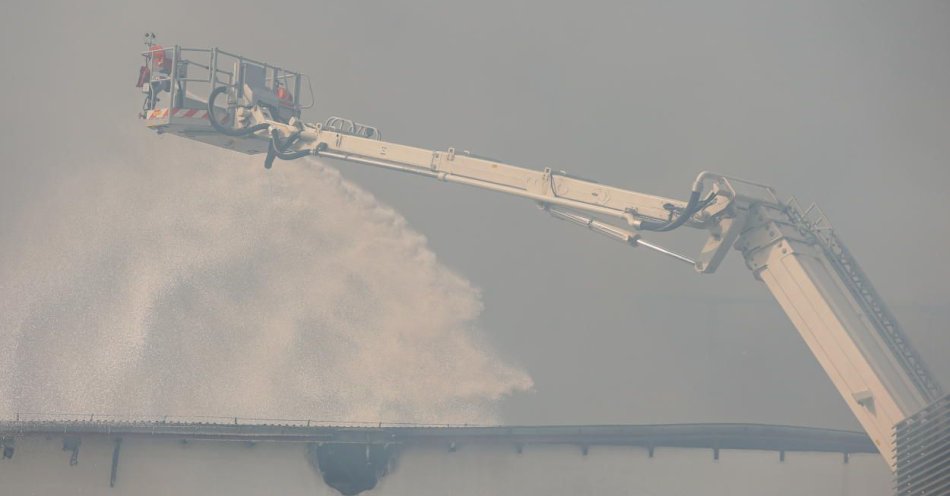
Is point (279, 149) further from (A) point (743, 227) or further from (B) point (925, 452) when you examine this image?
(B) point (925, 452)

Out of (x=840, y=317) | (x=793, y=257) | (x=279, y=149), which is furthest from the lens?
(x=279, y=149)

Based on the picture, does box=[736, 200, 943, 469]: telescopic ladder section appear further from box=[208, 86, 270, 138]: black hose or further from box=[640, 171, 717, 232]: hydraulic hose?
box=[208, 86, 270, 138]: black hose

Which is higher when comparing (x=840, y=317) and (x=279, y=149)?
(x=279, y=149)

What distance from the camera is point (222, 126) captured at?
1859 cm

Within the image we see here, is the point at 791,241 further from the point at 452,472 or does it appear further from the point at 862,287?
the point at 452,472

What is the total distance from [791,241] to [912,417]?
309cm

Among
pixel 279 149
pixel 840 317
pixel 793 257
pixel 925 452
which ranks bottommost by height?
pixel 925 452

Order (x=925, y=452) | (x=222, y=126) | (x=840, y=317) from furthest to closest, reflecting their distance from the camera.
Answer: (x=222, y=126) → (x=840, y=317) → (x=925, y=452)

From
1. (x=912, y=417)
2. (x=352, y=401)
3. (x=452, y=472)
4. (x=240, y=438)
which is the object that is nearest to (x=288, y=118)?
(x=240, y=438)

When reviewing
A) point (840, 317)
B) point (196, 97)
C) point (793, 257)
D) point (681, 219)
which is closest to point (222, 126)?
point (196, 97)

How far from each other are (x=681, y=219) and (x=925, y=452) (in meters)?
4.70

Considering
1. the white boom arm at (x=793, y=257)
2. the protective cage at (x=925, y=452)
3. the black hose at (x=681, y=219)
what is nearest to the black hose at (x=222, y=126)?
the white boom arm at (x=793, y=257)

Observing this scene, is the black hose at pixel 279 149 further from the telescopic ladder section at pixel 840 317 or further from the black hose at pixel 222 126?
the telescopic ladder section at pixel 840 317

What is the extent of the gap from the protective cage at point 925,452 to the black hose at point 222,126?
12.2 meters
